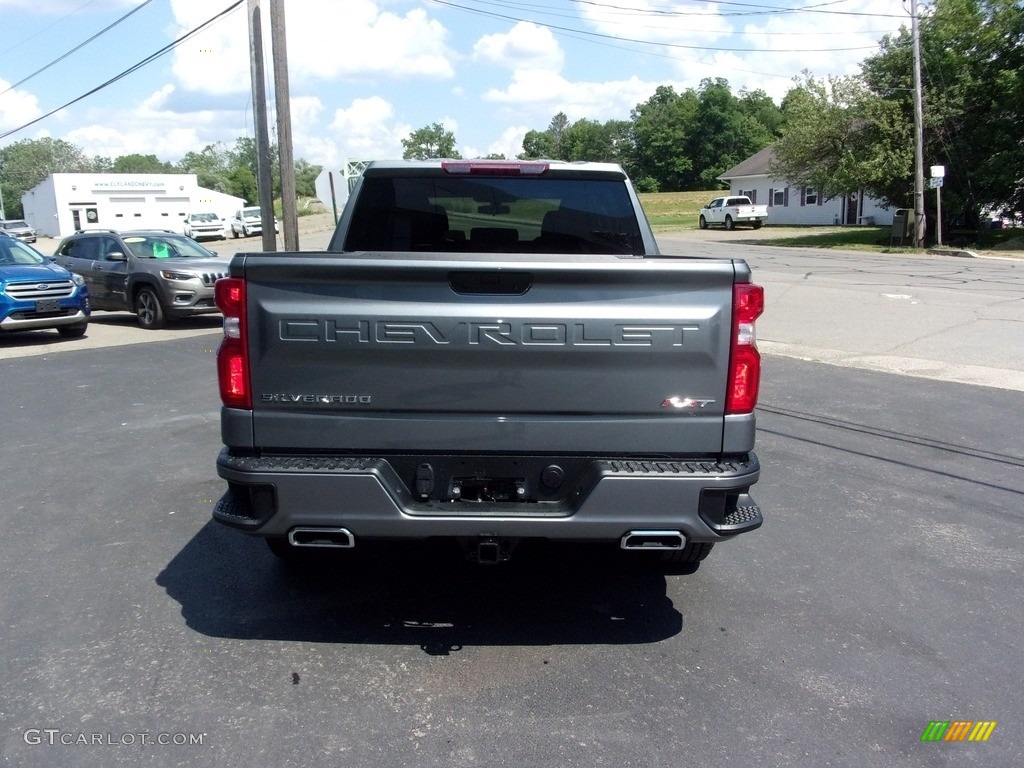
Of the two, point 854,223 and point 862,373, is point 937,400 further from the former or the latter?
point 854,223

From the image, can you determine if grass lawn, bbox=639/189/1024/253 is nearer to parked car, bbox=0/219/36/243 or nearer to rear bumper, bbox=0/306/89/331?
rear bumper, bbox=0/306/89/331

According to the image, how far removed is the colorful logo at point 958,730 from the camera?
10.8 ft

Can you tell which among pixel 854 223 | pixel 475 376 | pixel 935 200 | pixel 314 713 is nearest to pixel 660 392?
pixel 475 376

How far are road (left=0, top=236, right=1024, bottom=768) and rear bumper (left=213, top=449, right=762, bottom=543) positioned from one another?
2.05 ft

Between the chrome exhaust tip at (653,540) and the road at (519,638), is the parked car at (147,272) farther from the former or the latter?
the chrome exhaust tip at (653,540)

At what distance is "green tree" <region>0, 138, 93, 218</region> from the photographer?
440 feet

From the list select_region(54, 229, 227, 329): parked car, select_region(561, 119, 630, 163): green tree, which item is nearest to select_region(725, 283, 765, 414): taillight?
select_region(54, 229, 227, 329): parked car

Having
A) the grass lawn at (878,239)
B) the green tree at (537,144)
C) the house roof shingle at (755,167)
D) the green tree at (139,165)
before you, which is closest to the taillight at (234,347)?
the grass lawn at (878,239)

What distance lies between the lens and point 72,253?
697 inches

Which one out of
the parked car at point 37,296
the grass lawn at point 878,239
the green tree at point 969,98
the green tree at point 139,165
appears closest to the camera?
the parked car at point 37,296

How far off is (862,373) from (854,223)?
46386 millimetres

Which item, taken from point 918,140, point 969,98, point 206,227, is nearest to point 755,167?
point 969,98

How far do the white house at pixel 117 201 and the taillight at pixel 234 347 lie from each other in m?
69.2

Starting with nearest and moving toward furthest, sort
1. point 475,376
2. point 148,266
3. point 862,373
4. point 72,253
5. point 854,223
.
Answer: point 475,376 → point 862,373 → point 148,266 → point 72,253 → point 854,223
